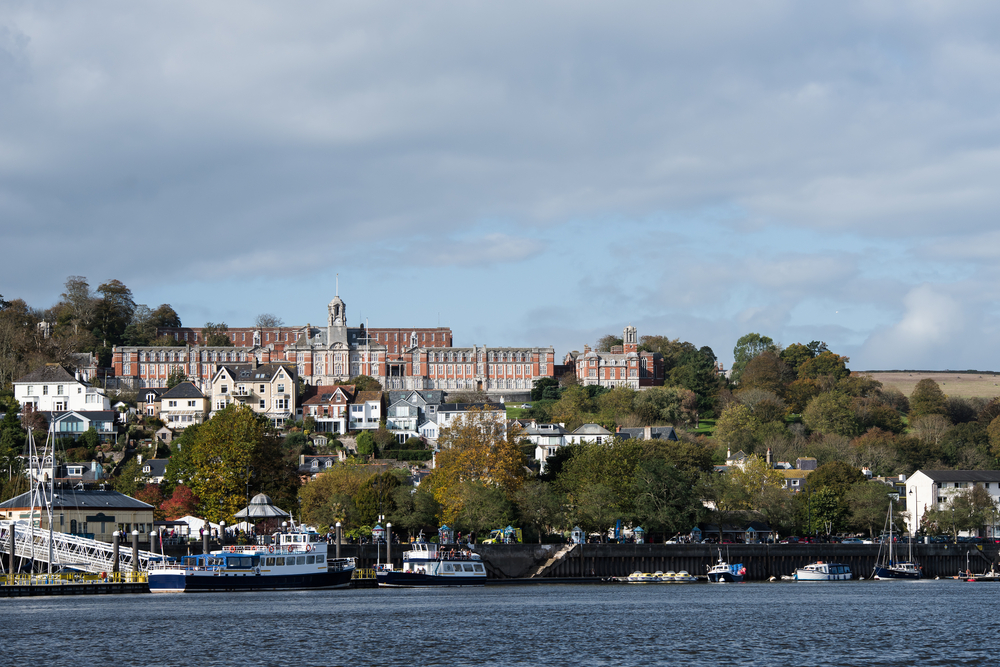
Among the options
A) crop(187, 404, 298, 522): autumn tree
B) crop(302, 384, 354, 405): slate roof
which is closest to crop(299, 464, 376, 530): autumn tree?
crop(187, 404, 298, 522): autumn tree

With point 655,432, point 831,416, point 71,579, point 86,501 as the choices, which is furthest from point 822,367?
point 71,579

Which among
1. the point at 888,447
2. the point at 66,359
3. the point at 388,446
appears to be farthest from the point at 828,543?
the point at 66,359

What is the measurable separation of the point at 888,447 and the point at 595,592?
237ft

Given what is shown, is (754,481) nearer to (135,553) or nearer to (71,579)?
(135,553)

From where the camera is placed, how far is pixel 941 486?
114875mm

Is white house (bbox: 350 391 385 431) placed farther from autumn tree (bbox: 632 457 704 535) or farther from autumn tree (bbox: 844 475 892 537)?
autumn tree (bbox: 632 457 704 535)

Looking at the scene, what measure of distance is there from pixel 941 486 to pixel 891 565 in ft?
86.2

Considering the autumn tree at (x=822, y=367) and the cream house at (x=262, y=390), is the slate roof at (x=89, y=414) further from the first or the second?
the autumn tree at (x=822, y=367)

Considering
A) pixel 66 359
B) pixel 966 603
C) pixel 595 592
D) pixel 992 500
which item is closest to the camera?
pixel 966 603

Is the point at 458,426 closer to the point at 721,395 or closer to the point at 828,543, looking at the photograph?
the point at 828,543

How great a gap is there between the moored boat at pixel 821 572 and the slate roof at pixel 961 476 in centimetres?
2913

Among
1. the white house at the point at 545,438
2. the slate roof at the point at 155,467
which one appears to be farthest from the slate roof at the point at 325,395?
the slate roof at the point at 155,467

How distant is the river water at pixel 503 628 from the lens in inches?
1784

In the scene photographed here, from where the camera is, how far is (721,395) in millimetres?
174750
